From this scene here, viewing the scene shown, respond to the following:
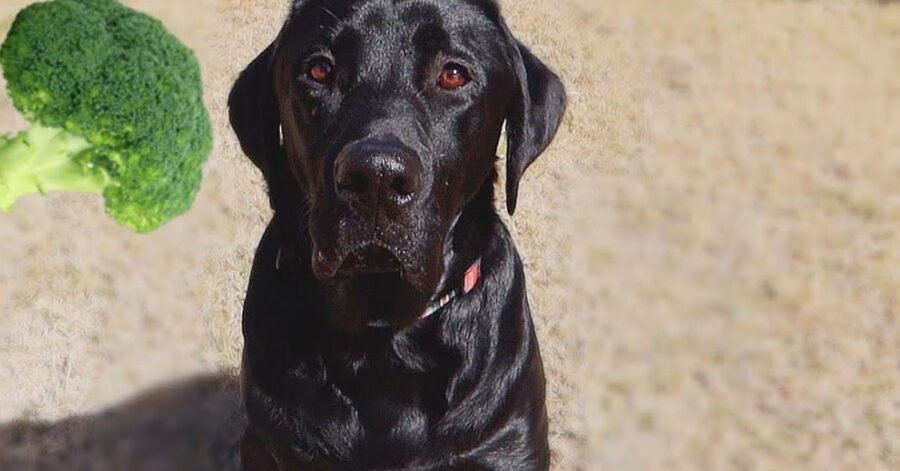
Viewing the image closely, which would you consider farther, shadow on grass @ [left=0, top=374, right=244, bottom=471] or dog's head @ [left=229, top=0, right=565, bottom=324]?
shadow on grass @ [left=0, top=374, right=244, bottom=471]

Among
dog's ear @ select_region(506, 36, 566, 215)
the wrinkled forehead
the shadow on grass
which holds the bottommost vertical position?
the shadow on grass

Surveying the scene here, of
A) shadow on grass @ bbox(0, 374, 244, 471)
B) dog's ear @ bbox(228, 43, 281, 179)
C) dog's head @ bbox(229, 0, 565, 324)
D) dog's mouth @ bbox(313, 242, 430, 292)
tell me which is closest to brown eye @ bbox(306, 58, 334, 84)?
dog's head @ bbox(229, 0, 565, 324)

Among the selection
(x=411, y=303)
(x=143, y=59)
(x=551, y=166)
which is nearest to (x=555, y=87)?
(x=411, y=303)

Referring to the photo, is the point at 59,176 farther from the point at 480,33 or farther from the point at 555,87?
the point at 555,87

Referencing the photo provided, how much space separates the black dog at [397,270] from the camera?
2.54 meters

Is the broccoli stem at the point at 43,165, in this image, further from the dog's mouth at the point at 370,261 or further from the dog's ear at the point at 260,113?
the dog's ear at the point at 260,113

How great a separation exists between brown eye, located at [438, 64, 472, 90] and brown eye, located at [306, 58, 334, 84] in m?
0.26

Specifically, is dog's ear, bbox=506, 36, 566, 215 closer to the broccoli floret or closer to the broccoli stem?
the broccoli floret

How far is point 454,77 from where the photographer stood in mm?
2574

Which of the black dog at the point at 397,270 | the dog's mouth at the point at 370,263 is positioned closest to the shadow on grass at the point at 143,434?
the black dog at the point at 397,270

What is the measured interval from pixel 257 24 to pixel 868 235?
3.03 m

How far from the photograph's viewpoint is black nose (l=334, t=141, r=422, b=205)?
227cm

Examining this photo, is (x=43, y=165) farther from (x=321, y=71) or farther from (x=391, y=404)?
(x=391, y=404)

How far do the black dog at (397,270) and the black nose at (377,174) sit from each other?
0.45ft
